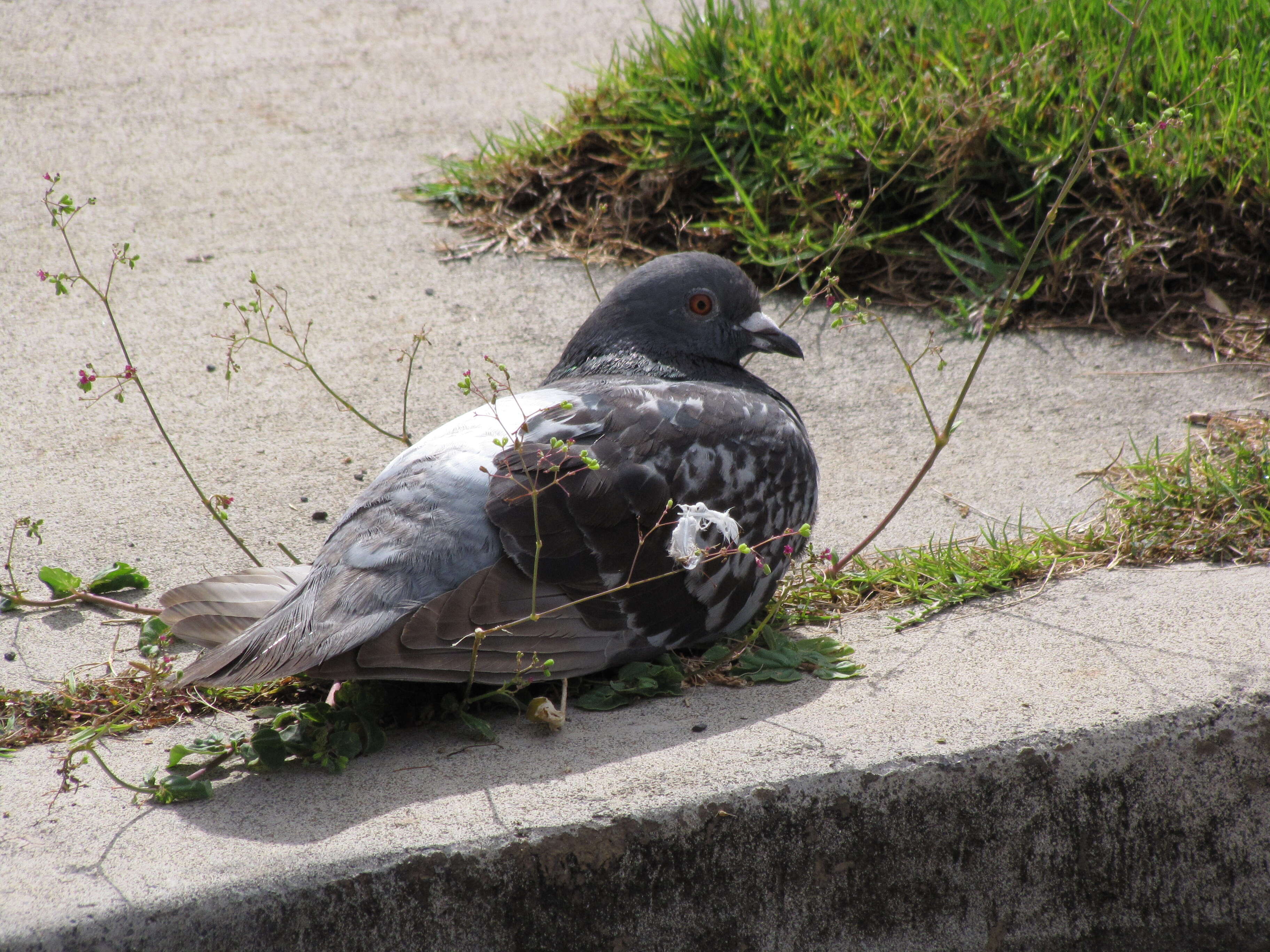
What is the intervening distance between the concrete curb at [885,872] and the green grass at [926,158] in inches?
98.9

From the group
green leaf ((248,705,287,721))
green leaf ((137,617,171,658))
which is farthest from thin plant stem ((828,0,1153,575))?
green leaf ((137,617,171,658))

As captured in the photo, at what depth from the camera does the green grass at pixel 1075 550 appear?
308 cm

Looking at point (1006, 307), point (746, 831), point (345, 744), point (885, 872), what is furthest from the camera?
point (1006, 307)

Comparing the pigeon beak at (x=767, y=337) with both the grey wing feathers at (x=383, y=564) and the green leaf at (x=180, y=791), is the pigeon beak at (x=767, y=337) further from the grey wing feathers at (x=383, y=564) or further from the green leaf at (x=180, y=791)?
the green leaf at (x=180, y=791)

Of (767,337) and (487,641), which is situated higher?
(767,337)

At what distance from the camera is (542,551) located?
2531 millimetres

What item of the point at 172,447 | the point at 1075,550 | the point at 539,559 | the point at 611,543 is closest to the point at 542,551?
the point at 539,559

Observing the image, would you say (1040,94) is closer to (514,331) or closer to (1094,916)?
(514,331)

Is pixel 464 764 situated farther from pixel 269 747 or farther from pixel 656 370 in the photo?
pixel 656 370

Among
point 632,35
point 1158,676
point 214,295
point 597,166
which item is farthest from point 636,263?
point 1158,676

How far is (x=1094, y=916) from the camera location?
233 centimetres

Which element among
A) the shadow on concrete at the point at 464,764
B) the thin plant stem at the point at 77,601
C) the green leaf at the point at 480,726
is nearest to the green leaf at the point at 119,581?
the thin plant stem at the point at 77,601

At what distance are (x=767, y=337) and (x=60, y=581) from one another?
2.04 meters

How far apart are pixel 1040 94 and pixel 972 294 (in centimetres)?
88
